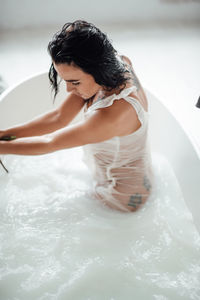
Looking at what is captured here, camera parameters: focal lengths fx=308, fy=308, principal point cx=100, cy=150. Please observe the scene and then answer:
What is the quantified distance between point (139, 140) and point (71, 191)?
23.6 inches

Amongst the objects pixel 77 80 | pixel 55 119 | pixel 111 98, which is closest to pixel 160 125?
pixel 55 119

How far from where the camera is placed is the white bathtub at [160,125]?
1.62 m

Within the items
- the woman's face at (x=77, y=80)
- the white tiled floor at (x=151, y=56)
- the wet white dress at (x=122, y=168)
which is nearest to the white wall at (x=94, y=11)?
the white tiled floor at (x=151, y=56)

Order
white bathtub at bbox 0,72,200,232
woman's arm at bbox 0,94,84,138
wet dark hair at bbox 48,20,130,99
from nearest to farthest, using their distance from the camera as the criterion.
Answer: wet dark hair at bbox 48,20,130,99 → woman's arm at bbox 0,94,84,138 → white bathtub at bbox 0,72,200,232

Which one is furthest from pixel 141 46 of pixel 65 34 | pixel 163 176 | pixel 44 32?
pixel 65 34

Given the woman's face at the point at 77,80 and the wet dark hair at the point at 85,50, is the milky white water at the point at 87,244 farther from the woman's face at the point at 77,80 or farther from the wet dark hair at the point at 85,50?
the wet dark hair at the point at 85,50

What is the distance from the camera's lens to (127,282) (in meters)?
1.37

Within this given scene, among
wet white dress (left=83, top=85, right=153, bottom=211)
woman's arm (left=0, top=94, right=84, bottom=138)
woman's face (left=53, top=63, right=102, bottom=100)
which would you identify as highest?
woman's face (left=53, top=63, right=102, bottom=100)

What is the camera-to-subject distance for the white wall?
3123 mm

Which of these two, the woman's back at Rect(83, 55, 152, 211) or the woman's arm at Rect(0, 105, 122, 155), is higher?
the woman's arm at Rect(0, 105, 122, 155)

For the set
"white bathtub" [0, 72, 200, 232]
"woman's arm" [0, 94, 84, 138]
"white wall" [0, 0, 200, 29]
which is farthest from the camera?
"white wall" [0, 0, 200, 29]

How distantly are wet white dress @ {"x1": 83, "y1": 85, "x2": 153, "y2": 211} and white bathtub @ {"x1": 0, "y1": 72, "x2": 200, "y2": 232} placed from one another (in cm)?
22

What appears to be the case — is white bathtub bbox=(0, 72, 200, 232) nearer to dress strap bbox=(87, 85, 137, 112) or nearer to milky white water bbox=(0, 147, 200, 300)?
milky white water bbox=(0, 147, 200, 300)

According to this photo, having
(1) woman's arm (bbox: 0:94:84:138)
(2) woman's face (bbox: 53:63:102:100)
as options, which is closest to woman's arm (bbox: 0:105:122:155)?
(2) woman's face (bbox: 53:63:102:100)
